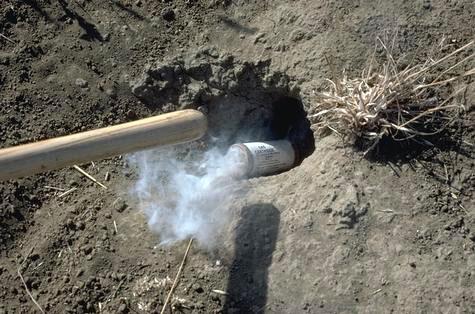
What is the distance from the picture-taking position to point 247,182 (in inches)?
132

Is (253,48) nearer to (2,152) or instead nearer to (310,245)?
(310,245)

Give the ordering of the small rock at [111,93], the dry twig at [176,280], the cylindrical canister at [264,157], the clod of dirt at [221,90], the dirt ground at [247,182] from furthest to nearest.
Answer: the small rock at [111,93], the clod of dirt at [221,90], the cylindrical canister at [264,157], the dry twig at [176,280], the dirt ground at [247,182]

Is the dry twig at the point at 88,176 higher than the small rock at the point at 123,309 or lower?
higher

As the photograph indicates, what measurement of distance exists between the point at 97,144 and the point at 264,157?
3.84 feet

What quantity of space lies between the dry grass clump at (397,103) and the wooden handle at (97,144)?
31.7 inches

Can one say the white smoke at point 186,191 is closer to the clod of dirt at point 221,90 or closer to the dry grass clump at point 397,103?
the clod of dirt at point 221,90

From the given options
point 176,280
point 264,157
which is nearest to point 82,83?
point 264,157

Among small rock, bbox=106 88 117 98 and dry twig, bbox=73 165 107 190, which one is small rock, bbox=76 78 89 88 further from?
dry twig, bbox=73 165 107 190

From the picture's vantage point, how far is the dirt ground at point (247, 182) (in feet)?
9.66

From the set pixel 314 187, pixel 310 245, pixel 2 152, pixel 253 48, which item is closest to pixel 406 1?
pixel 253 48

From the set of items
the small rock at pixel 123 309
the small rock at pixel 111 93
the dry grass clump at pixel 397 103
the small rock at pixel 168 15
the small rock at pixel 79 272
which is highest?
the small rock at pixel 168 15

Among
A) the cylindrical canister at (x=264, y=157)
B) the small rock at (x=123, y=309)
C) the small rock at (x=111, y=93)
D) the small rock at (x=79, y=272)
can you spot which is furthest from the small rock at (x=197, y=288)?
the small rock at (x=111, y=93)

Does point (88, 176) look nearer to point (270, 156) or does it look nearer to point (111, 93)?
point (111, 93)

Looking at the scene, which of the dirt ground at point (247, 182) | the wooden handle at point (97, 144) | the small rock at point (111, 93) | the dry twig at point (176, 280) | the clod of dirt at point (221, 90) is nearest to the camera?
the wooden handle at point (97, 144)
